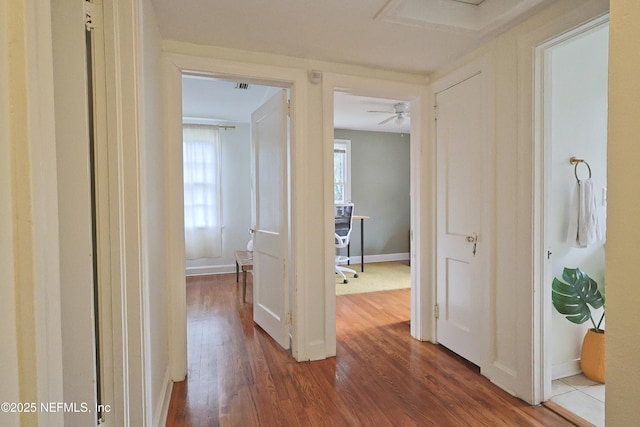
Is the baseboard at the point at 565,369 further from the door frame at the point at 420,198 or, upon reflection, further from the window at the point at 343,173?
the window at the point at 343,173

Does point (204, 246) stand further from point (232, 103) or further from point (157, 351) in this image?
point (157, 351)

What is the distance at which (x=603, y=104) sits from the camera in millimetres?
2148

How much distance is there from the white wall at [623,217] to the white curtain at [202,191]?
4919mm

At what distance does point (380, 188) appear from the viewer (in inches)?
241

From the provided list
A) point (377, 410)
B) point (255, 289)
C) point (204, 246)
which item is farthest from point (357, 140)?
point (377, 410)

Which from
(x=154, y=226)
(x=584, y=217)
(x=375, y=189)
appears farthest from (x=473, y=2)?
(x=375, y=189)

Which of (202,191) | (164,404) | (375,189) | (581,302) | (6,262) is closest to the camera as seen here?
(6,262)

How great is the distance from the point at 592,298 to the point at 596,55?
157 cm

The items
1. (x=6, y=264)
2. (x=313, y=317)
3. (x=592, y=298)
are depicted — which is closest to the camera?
(x=6, y=264)

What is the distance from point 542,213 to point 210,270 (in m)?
4.59

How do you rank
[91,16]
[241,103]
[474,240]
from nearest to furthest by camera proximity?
[91,16] < [474,240] < [241,103]

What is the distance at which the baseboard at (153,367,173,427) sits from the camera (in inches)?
62.4

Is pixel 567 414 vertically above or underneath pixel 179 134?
underneath

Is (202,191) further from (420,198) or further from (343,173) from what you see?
(420,198)
